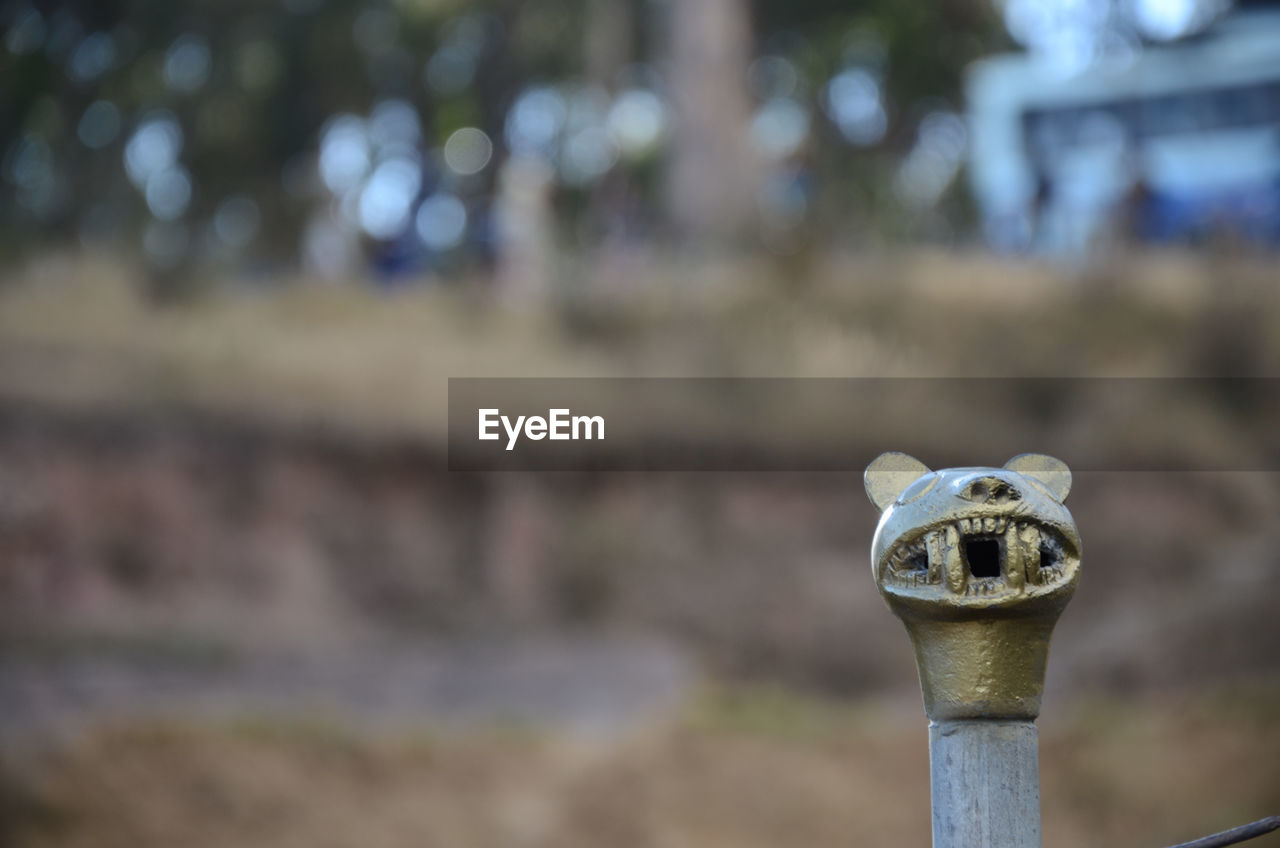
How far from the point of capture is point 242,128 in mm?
22516

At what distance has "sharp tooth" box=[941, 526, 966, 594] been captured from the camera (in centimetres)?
209

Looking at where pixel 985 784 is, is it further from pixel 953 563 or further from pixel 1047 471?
pixel 1047 471

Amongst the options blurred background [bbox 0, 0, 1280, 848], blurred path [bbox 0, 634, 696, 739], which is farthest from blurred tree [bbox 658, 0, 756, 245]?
blurred path [bbox 0, 634, 696, 739]

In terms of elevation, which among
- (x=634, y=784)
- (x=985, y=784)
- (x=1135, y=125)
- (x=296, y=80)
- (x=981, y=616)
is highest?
(x=296, y=80)

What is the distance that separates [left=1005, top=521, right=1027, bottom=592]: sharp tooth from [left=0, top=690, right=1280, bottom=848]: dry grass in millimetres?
8722

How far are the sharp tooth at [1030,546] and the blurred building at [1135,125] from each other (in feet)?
43.4

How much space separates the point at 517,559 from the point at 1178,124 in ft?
30.6

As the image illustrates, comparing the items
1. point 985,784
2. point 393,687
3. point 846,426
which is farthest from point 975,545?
point 846,426

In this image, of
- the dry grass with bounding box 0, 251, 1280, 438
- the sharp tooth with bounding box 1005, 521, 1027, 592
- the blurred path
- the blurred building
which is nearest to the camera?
the sharp tooth with bounding box 1005, 521, 1027, 592

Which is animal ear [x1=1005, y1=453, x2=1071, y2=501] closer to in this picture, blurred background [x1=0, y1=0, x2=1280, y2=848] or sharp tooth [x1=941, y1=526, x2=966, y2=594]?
sharp tooth [x1=941, y1=526, x2=966, y2=594]

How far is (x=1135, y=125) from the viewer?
16969mm

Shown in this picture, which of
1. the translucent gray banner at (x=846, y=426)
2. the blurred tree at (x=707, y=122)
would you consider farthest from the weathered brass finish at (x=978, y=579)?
the blurred tree at (x=707, y=122)

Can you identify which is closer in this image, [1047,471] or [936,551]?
[936,551]

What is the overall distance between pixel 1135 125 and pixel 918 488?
16.0m
